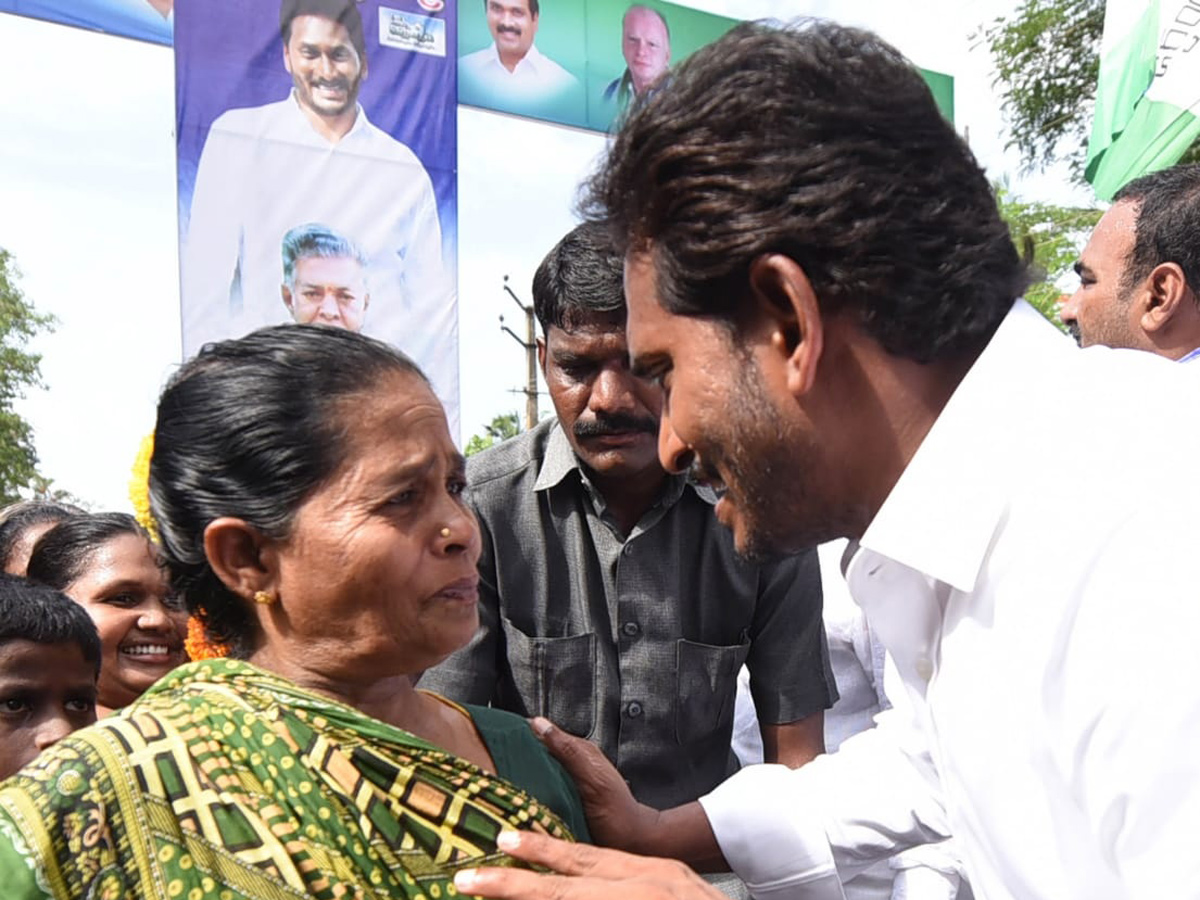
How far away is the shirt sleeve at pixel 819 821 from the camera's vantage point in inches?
86.6

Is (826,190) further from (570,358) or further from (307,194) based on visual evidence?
(307,194)

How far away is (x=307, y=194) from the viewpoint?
5.80m

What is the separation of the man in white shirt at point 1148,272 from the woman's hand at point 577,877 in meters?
2.75

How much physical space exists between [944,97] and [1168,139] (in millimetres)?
3228

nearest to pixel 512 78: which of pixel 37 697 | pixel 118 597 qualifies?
pixel 118 597

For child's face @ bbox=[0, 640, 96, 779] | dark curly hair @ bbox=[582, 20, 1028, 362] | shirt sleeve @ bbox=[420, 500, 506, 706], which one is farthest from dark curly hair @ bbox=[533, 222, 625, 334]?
child's face @ bbox=[0, 640, 96, 779]

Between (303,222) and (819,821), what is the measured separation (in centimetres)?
445

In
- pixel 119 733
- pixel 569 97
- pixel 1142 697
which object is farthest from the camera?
pixel 569 97

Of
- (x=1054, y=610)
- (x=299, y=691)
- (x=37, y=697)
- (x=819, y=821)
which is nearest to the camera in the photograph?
(x=1054, y=610)

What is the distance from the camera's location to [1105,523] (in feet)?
4.39

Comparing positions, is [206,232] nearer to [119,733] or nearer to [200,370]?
[200,370]

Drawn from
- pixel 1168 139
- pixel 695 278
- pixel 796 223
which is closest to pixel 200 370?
pixel 695 278

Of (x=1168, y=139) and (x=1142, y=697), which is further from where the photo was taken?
(x=1168, y=139)

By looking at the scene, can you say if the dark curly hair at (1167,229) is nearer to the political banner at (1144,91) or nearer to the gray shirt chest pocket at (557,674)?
the political banner at (1144,91)
